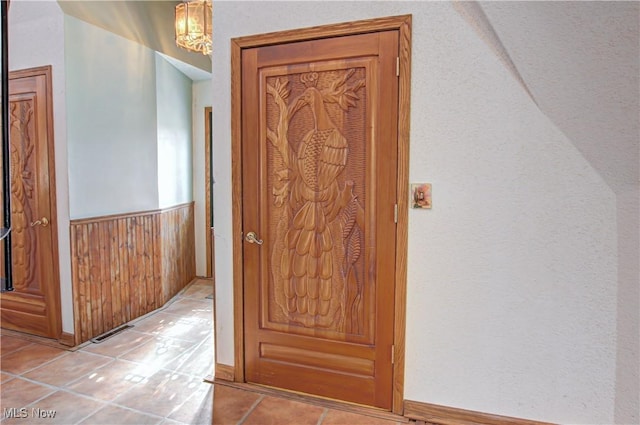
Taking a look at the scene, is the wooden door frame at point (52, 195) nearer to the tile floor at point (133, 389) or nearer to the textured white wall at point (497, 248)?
the tile floor at point (133, 389)

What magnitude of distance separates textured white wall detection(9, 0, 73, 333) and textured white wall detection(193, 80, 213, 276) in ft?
5.76

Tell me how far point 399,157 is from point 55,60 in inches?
101

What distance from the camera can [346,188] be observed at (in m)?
1.89

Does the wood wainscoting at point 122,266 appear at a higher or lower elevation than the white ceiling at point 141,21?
lower

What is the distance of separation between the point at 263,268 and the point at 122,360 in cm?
130

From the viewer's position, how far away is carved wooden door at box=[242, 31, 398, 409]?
1.83 meters

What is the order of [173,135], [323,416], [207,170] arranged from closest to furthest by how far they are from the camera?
[323,416] → [173,135] → [207,170]

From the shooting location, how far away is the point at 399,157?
5.87 feet

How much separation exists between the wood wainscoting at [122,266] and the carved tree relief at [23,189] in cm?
46

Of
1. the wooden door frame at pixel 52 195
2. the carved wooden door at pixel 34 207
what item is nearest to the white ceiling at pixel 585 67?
the wooden door frame at pixel 52 195

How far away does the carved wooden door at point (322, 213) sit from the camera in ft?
5.99

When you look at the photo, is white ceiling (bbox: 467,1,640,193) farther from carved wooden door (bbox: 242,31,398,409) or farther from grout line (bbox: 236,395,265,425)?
grout line (bbox: 236,395,265,425)

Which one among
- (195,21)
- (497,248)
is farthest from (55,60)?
(497,248)

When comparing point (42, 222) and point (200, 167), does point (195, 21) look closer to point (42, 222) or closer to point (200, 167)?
point (42, 222)
